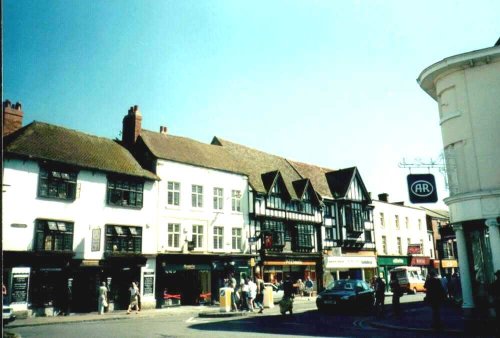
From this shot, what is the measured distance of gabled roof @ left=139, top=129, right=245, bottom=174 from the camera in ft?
98.1

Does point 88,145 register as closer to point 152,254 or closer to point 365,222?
point 152,254

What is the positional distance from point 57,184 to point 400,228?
38320 millimetres

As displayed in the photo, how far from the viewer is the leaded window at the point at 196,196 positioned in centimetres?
3042

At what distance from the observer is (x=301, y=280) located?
37031 millimetres

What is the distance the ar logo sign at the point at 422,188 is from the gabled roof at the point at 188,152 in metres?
17.7

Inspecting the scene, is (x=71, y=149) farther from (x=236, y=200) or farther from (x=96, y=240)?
(x=236, y=200)

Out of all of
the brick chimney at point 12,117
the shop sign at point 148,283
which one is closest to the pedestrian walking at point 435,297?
the shop sign at point 148,283

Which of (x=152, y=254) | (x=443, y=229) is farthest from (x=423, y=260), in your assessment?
(x=152, y=254)

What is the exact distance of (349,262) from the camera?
40.7m

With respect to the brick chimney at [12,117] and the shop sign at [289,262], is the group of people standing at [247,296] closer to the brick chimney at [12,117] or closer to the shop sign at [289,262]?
the shop sign at [289,262]

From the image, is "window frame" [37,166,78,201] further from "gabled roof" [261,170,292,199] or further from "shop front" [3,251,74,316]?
"gabled roof" [261,170,292,199]

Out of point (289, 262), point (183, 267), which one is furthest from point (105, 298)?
point (289, 262)

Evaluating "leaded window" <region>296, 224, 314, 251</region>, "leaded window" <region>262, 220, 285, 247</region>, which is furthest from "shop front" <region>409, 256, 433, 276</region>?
"leaded window" <region>262, 220, 285, 247</region>

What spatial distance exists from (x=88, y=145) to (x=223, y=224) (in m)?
11.1
